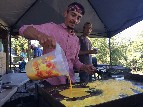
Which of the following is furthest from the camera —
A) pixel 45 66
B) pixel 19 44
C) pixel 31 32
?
pixel 19 44

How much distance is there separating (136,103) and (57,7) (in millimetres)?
4496

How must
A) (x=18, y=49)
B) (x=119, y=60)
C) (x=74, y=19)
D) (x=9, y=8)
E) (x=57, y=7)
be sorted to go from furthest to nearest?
(x=18, y=49) < (x=119, y=60) < (x=57, y=7) < (x=9, y=8) < (x=74, y=19)

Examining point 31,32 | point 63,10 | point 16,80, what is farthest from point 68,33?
point 63,10

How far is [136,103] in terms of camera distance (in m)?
1.31

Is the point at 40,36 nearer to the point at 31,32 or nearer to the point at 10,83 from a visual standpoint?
the point at 31,32

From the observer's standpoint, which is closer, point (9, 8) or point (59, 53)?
point (59, 53)

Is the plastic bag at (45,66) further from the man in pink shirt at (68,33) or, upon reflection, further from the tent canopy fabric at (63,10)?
the tent canopy fabric at (63,10)

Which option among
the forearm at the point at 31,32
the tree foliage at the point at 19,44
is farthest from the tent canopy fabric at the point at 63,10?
the tree foliage at the point at 19,44

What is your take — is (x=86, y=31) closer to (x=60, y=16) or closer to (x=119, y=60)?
(x=60, y=16)

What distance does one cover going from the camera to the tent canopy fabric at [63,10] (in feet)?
16.5

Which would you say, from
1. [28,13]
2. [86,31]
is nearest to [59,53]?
[86,31]

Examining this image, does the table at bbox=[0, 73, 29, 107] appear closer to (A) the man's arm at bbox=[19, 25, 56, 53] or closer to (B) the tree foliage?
(A) the man's arm at bbox=[19, 25, 56, 53]

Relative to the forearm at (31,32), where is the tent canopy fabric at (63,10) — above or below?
above

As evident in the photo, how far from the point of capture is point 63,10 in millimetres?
5633
